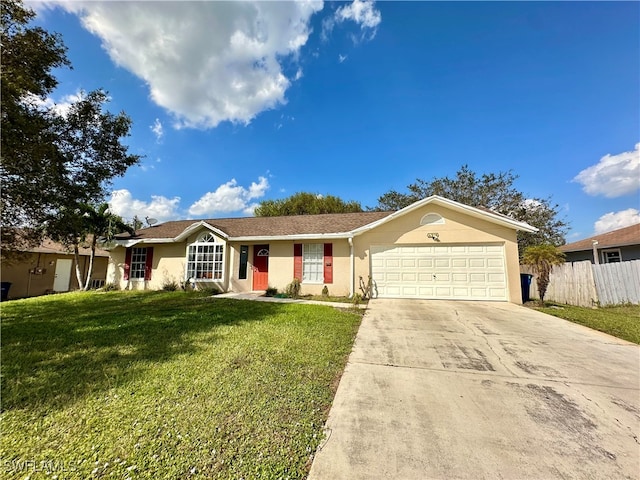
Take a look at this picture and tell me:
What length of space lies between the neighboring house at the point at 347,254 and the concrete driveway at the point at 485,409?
15.7 feet

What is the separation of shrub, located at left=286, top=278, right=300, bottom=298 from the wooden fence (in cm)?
1106

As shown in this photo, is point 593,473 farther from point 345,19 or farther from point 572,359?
point 345,19

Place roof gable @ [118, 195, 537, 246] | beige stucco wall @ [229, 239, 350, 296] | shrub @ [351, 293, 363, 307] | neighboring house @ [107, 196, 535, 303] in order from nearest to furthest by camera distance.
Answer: shrub @ [351, 293, 363, 307], neighboring house @ [107, 196, 535, 303], roof gable @ [118, 195, 537, 246], beige stucco wall @ [229, 239, 350, 296]

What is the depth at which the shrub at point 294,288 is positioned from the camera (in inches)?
478

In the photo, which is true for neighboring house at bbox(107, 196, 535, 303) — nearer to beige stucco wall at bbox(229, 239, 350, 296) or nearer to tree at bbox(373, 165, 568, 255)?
beige stucco wall at bbox(229, 239, 350, 296)

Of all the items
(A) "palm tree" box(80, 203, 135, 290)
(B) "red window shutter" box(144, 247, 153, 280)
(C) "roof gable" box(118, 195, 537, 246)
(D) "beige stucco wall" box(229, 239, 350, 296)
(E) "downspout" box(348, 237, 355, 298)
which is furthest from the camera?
(B) "red window shutter" box(144, 247, 153, 280)

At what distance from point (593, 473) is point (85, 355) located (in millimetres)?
6759

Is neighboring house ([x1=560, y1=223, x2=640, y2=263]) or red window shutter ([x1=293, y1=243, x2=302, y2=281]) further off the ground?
neighboring house ([x1=560, y1=223, x2=640, y2=263])

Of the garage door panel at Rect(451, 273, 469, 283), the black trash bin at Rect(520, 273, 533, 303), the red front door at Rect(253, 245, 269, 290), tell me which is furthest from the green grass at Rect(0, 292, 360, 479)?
the black trash bin at Rect(520, 273, 533, 303)

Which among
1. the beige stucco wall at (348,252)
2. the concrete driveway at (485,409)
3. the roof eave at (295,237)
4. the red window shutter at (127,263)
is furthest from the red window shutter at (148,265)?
the concrete driveway at (485,409)

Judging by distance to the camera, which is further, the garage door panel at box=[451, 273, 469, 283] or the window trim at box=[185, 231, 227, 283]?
the window trim at box=[185, 231, 227, 283]

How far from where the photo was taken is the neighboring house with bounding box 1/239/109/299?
55.3 ft

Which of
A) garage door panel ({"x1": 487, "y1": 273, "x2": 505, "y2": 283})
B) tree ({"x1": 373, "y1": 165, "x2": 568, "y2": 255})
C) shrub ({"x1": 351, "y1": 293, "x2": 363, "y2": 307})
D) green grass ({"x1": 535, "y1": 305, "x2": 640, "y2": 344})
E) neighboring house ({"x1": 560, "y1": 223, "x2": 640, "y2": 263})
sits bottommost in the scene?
green grass ({"x1": 535, "y1": 305, "x2": 640, "y2": 344})
